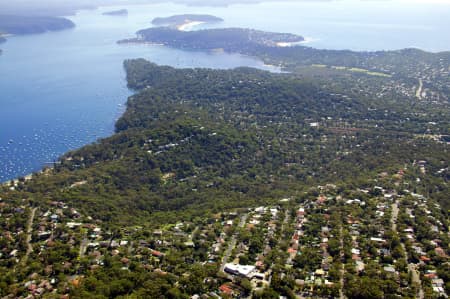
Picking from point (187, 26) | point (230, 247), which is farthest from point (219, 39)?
point (230, 247)

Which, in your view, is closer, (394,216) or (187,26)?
(394,216)

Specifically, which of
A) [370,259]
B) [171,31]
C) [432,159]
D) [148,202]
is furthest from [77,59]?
[370,259]

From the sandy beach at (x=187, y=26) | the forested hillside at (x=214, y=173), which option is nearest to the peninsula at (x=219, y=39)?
the sandy beach at (x=187, y=26)

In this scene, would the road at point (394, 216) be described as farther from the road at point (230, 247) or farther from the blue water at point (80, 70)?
the blue water at point (80, 70)

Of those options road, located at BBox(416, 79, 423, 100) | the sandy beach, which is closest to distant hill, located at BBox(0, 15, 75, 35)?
the sandy beach

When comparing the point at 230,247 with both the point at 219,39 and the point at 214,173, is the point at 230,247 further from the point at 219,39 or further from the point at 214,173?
the point at 219,39

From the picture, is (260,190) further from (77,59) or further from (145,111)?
(77,59)

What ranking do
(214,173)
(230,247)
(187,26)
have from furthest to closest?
(187,26), (214,173), (230,247)
